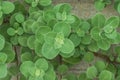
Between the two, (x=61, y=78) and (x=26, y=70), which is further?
(x=61, y=78)

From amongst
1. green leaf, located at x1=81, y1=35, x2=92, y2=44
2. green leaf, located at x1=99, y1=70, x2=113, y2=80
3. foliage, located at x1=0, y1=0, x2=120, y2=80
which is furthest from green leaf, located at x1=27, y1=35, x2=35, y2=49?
green leaf, located at x1=99, y1=70, x2=113, y2=80

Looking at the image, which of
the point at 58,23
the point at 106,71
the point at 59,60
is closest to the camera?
the point at 58,23

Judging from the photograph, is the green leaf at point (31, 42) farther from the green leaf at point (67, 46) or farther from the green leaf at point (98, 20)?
the green leaf at point (98, 20)

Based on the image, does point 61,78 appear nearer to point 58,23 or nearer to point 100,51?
point 100,51

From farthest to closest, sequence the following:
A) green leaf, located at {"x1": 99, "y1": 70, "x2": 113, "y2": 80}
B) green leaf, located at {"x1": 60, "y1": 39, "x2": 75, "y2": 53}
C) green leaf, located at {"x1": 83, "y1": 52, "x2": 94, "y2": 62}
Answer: green leaf, located at {"x1": 83, "y1": 52, "x2": 94, "y2": 62} → green leaf, located at {"x1": 99, "y1": 70, "x2": 113, "y2": 80} → green leaf, located at {"x1": 60, "y1": 39, "x2": 75, "y2": 53}

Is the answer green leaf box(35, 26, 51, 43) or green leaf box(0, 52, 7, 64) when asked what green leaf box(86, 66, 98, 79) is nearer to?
green leaf box(35, 26, 51, 43)

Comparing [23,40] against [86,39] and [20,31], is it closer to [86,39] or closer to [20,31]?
[20,31]

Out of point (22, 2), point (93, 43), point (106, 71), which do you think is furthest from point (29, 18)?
point (106, 71)

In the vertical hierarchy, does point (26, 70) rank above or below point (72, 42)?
below
